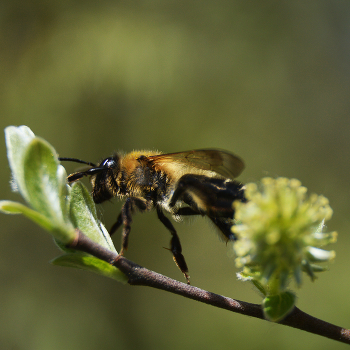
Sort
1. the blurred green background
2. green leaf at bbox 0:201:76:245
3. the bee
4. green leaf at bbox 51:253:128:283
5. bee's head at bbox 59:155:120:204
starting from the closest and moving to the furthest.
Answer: green leaf at bbox 0:201:76:245 → green leaf at bbox 51:253:128:283 → the bee → bee's head at bbox 59:155:120:204 → the blurred green background

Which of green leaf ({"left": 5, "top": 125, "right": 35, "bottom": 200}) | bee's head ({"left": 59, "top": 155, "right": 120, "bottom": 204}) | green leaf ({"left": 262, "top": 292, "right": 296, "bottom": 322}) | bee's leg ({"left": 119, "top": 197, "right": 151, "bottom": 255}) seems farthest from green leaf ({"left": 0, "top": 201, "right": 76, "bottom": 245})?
bee's head ({"left": 59, "top": 155, "right": 120, "bottom": 204})

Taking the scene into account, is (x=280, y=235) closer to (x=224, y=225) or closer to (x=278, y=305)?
(x=278, y=305)

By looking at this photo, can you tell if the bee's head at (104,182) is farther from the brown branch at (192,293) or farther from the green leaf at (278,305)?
the green leaf at (278,305)

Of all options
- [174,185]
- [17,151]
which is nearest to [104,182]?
[174,185]

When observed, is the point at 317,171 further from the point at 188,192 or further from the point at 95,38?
the point at 188,192

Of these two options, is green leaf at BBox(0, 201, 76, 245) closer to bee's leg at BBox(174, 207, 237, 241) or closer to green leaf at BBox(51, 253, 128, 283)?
green leaf at BBox(51, 253, 128, 283)

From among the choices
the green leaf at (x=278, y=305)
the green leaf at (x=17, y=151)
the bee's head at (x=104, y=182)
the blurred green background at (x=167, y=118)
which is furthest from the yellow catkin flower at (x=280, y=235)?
the blurred green background at (x=167, y=118)
